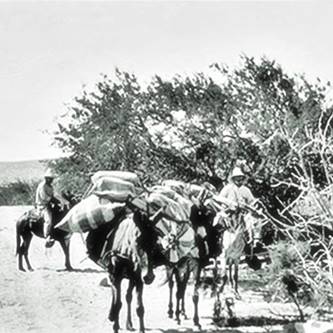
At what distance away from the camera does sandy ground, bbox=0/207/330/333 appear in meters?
12.3

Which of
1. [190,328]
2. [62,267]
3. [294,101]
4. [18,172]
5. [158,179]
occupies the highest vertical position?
[18,172]

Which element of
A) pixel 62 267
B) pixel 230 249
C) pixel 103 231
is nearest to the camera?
pixel 103 231

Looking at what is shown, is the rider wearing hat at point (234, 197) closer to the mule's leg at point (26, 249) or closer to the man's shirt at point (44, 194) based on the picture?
the man's shirt at point (44, 194)

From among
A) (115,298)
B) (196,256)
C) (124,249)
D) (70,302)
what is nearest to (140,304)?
(115,298)

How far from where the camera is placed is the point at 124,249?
1110cm

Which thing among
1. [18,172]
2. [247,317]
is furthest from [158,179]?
[18,172]

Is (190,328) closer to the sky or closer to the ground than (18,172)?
closer to the ground

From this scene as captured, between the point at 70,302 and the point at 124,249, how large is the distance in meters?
3.78

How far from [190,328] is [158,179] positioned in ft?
25.9

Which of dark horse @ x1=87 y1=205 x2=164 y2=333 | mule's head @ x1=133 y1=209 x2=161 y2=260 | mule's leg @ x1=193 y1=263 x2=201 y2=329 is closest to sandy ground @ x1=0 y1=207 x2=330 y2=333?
mule's leg @ x1=193 y1=263 x2=201 y2=329

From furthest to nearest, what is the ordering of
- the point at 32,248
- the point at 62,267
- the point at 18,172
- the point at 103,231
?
the point at 18,172
the point at 32,248
the point at 62,267
the point at 103,231

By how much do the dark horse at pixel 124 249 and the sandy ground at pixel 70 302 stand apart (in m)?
1.12

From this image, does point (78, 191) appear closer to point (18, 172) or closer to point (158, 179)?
point (158, 179)

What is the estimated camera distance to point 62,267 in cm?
1948
